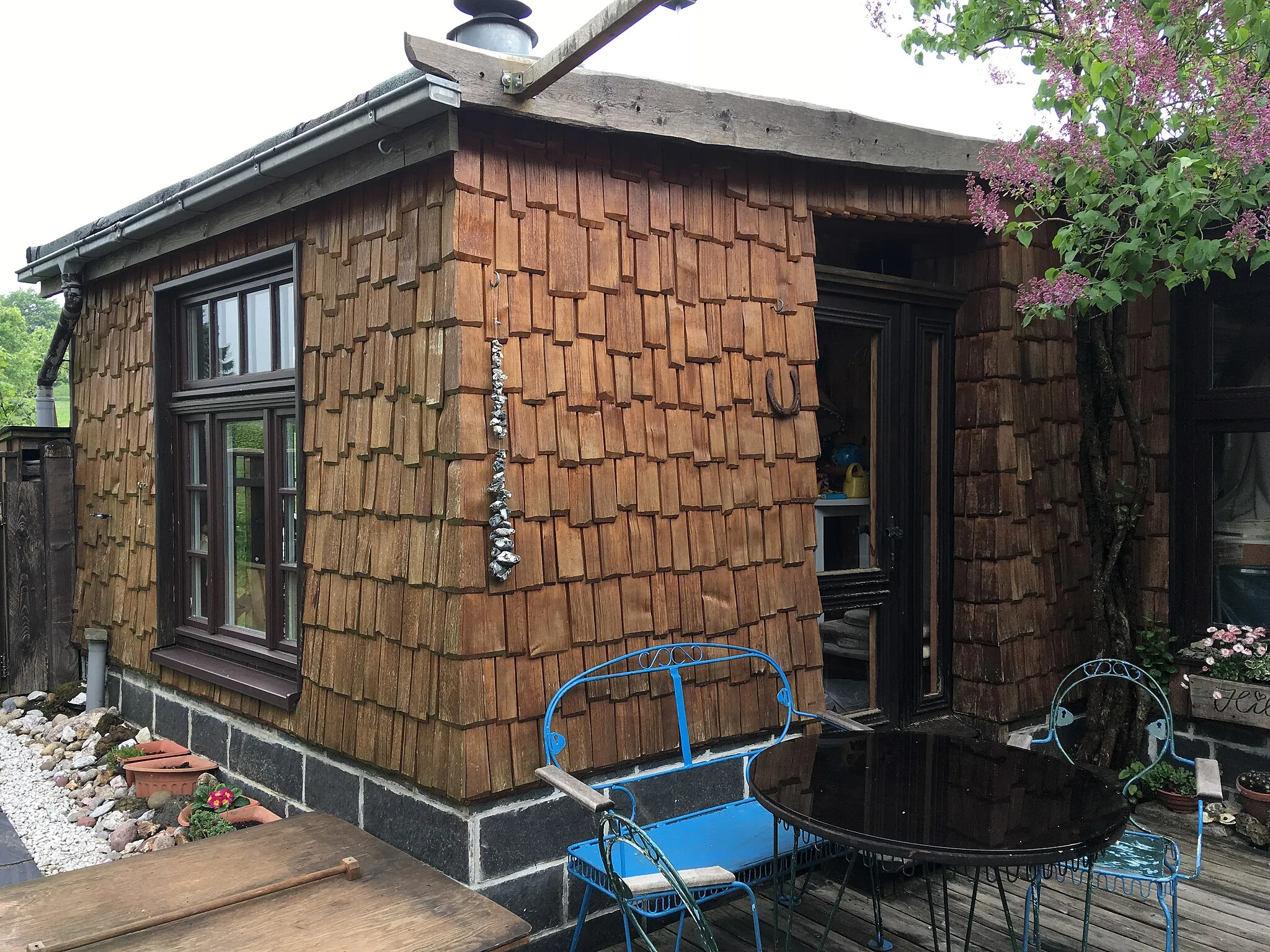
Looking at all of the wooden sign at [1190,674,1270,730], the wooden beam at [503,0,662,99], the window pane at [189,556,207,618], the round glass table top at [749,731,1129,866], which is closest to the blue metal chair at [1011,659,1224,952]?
the round glass table top at [749,731,1129,866]

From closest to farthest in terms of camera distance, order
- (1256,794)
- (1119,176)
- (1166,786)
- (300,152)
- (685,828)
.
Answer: (685,828) → (300,152) → (1119,176) → (1256,794) → (1166,786)

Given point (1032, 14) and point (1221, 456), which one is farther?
point (1221, 456)

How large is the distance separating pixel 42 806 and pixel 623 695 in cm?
305

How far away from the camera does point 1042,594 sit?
187 inches

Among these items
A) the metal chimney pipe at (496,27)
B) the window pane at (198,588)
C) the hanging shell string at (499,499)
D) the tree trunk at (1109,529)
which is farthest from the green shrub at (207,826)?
the tree trunk at (1109,529)

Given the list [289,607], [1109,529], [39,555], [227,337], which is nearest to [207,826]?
[289,607]

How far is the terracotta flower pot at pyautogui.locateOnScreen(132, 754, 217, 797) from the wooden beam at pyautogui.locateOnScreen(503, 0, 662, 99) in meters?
3.30

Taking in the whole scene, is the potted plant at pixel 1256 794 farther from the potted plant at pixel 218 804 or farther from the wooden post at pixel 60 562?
the wooden post at pixel 60 562

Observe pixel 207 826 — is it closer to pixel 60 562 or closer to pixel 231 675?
pixel 231 675

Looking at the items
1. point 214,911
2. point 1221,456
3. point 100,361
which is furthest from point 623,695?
point 100,361

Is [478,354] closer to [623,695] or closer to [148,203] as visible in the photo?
[623,695]

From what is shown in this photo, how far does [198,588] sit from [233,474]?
28.6 inches

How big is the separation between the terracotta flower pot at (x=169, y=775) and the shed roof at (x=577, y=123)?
245 centimetres

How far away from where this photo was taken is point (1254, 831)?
160 inches
